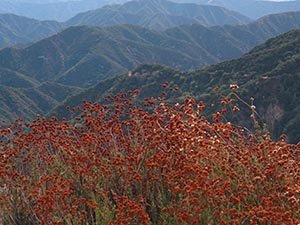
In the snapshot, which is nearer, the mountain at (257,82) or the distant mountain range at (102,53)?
the mountain at (257,82)

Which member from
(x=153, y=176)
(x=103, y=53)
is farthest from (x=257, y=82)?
(x=103, y=53)

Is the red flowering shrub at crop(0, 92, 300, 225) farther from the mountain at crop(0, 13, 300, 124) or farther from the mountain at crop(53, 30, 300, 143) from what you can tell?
the mountain at crop(0, 13, 300, 124)

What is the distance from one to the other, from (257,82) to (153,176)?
39.0 m

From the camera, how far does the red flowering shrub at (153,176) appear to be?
2.80m

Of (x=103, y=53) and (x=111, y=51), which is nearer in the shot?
(x=103, y=53)

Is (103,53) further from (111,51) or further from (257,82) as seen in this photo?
(257,82)

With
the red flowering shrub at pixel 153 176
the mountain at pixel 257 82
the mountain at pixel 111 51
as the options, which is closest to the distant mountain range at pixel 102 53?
the mountain at pixel 111 51

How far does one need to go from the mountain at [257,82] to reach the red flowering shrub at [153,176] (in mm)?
21737

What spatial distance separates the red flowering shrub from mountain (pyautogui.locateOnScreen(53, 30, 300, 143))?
21.7 metres

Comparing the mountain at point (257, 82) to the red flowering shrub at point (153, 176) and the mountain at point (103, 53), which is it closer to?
the red flowering shrub at point (153, 176)

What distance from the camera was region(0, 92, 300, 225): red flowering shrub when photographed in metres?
2.80

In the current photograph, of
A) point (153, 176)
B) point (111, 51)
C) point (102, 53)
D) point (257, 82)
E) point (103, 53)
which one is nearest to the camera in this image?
point (153, 176)

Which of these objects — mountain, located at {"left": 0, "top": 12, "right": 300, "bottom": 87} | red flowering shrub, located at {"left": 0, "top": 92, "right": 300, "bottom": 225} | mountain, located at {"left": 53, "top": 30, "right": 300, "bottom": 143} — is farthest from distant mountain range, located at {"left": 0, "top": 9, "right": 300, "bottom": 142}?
red flowering shrub, located at {"left": 0, "top": 92, "right": 300, "bottom": 225}

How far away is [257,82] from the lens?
41.0m
